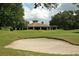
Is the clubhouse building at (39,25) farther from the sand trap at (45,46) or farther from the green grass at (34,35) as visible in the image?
the sand trap at (45,46)

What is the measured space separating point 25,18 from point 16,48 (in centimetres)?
102

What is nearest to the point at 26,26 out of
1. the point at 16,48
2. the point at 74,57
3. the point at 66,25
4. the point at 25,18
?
the point at 25,18

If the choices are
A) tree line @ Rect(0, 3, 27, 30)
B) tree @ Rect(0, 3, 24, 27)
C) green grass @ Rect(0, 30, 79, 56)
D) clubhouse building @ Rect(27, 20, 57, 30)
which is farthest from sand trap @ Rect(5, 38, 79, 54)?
tree @ Rect(0, 3, 24, 27)

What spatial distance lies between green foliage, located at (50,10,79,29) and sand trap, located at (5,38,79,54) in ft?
1.91

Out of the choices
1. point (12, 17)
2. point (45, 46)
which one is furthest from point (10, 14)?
point (45, 46)

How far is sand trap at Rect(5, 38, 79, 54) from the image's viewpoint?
695 centimetres

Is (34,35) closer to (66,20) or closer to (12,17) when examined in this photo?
(12,17)

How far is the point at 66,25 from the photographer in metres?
7.11

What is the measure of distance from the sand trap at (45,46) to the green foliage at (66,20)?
1.91 feet

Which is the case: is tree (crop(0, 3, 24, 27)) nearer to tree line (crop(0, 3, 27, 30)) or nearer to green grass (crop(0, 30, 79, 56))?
tree line (crop(0, 3, 27, 30))

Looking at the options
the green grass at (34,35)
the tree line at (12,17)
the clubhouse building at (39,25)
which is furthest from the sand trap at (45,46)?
the tree line at (12,17)

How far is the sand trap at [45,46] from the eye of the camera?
6.95 metres

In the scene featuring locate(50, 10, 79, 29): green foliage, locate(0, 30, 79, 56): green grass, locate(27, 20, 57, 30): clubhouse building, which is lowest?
locate(0, 30, 79, 56): green grass

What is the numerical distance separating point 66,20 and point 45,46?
110 cm
